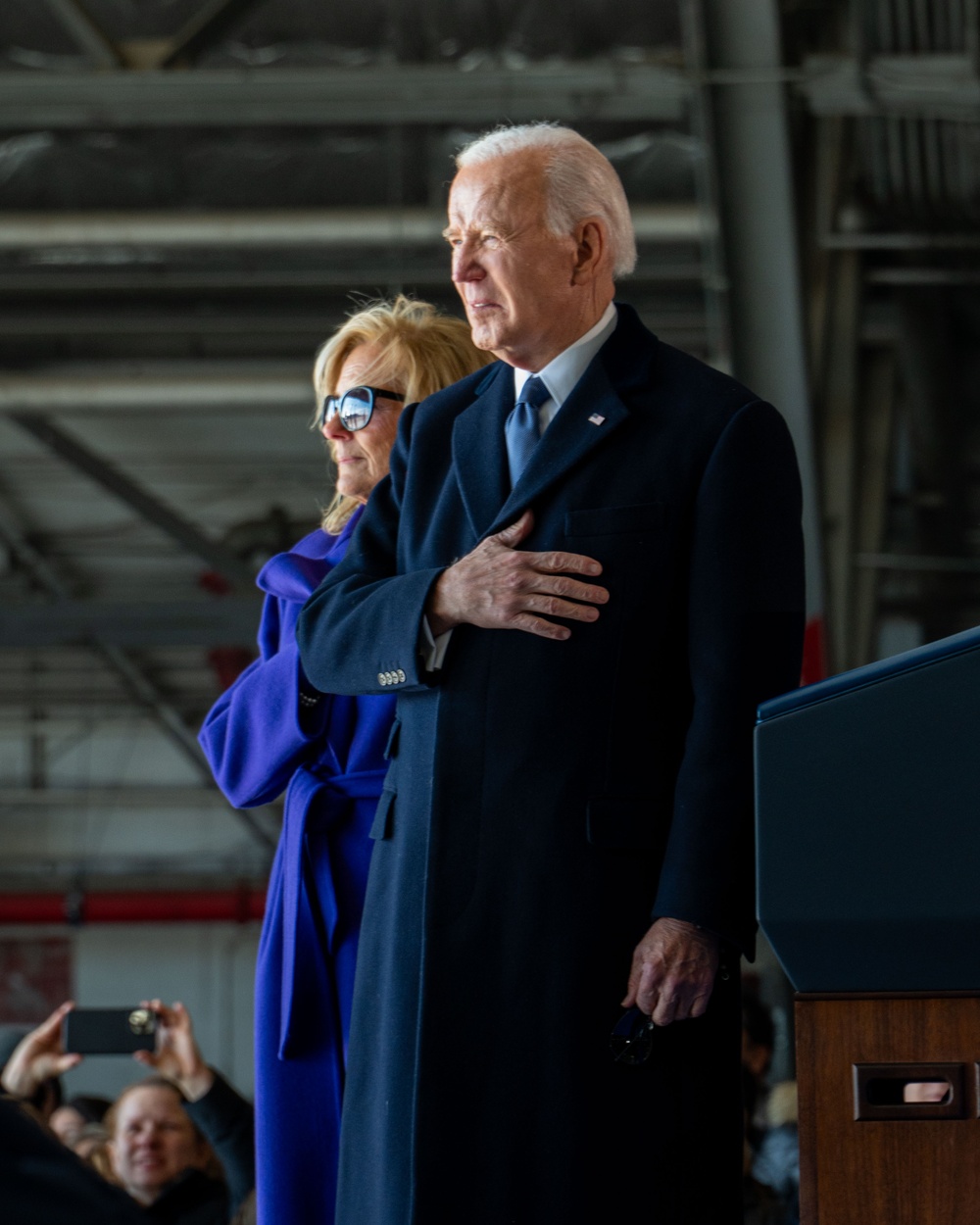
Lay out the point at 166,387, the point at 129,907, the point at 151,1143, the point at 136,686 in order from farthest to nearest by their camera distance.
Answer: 1. the point at 129,907
2. the point at 136,686
3. the point at 166,387
4. the point at 151,1143

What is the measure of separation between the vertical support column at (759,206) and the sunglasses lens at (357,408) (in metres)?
3.70

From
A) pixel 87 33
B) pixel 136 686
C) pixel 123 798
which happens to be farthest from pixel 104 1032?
pixel 123 798

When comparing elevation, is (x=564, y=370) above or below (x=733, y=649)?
above

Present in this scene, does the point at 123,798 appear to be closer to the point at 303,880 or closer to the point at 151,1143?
the point at 151,1143

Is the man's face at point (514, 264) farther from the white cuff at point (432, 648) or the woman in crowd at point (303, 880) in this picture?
the woman in crowd at point (303, 880)

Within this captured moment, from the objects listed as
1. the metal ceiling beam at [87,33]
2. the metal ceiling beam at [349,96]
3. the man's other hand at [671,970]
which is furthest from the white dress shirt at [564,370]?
the metal ceiling beam at [87,33]

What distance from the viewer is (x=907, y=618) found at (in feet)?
29.0

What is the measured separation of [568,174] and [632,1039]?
682 mm

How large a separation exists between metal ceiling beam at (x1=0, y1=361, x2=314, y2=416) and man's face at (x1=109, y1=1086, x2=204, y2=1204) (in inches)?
240

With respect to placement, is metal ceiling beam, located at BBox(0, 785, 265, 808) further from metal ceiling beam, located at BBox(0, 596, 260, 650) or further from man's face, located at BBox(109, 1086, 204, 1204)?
man's face, located at BBox(109, 1086, 204, 1204)

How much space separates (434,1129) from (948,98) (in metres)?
5.43

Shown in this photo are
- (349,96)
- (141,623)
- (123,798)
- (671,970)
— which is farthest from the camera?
(123,798)

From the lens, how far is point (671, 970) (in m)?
1.28

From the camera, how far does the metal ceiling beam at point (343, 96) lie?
6695mm
